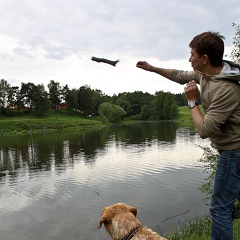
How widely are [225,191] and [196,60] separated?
151 centimetres

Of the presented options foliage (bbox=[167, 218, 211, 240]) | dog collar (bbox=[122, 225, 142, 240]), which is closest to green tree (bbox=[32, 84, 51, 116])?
foliage (bbox=[167, 218, 211, 240])

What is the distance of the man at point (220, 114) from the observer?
294 centimetres

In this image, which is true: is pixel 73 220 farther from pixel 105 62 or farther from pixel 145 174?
pixel 105 62

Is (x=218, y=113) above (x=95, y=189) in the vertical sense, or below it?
above

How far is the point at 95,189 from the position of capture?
19.1 metres

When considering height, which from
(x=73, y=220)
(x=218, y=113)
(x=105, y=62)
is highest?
(x=105, y=62)

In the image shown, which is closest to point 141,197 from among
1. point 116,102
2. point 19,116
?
point 19,116

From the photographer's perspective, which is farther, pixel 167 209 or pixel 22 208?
pixel 22 208

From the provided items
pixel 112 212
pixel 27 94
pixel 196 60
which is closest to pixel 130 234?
pixel 112 212

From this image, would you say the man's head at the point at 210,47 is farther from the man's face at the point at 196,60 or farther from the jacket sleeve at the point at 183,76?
the jacket sleeve at the point at 183,76

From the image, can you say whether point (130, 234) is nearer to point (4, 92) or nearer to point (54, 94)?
point (4, 92)

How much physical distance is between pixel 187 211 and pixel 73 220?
5.87m

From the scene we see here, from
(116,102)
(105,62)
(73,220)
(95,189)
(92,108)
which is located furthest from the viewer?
(116,102)

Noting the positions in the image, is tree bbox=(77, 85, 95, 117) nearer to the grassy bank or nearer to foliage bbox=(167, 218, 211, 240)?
the grassy bank
